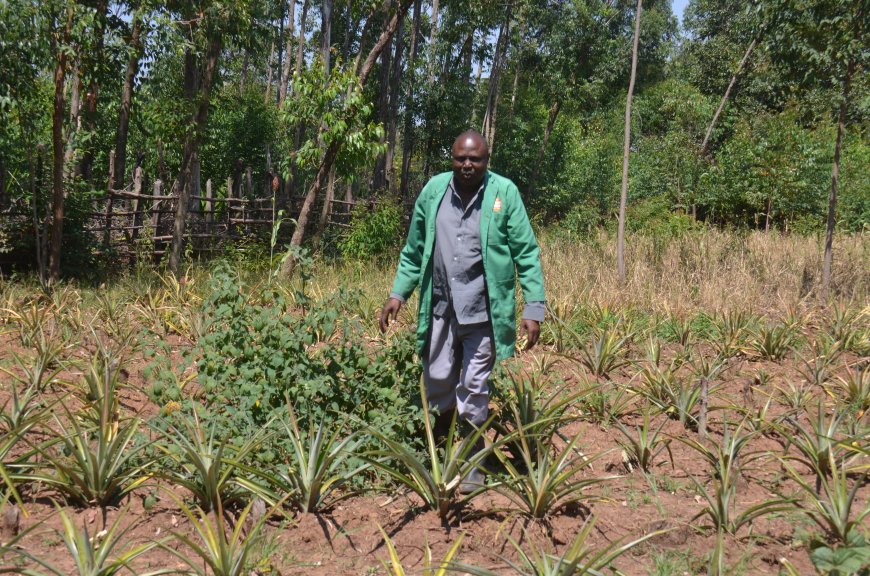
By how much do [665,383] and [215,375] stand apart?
9.89 feet

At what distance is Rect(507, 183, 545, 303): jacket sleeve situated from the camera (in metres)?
3.78

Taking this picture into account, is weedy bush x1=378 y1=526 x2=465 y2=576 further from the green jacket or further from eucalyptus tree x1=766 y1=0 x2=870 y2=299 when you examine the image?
eucalyptus tree x1=766 y1=0 x2=870 y2=299

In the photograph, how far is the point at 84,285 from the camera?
8.47m

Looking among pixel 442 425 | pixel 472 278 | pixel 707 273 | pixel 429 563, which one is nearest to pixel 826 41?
pixel 707 273

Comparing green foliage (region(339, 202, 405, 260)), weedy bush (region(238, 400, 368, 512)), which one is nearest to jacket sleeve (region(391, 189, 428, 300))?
weedy bush (region(238, 400, 368, 512))

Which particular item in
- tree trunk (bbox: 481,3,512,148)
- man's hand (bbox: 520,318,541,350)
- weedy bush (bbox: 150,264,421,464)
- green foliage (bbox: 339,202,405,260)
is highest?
tree trunk (bbox: 481,3,512,148)

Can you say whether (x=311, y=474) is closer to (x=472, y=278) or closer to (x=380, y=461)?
(x=380, y=461)

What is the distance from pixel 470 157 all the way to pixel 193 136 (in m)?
7.32

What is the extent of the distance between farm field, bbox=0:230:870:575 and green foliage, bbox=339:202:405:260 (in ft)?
20.0

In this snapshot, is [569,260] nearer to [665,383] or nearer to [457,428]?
[665,383]

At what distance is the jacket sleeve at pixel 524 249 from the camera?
3783 mm

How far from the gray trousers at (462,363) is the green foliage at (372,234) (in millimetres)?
7989

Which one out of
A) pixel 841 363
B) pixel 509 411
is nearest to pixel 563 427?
pixel 509 411

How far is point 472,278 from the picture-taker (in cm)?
383
